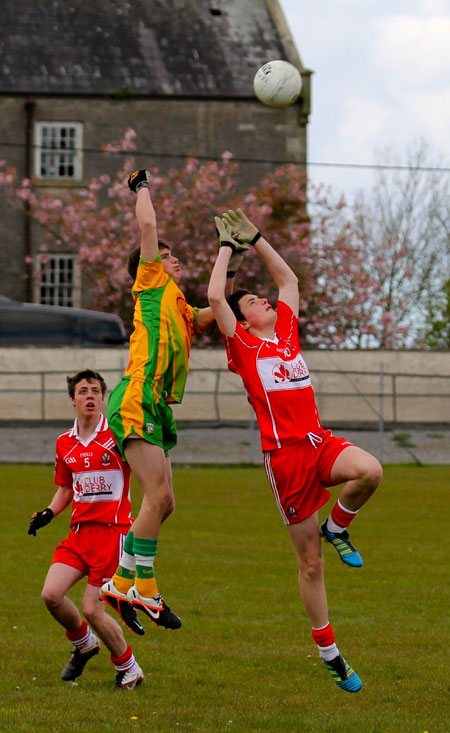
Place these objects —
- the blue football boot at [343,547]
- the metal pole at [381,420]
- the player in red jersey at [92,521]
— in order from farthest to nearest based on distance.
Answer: the metal pole at [381,420]
the player in red jersey at [92,521]
the blue football boot at [343,547]

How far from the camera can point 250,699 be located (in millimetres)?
7309

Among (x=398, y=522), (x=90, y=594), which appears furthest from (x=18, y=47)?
(x=90, y=594)

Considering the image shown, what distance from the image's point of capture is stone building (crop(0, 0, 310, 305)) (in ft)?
110

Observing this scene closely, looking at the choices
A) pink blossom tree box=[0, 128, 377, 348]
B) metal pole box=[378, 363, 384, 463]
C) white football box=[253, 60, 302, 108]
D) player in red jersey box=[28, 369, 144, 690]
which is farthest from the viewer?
pink blossom tree box=[0, 128, 377, 348]

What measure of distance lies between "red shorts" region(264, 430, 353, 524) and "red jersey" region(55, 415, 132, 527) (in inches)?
54.6

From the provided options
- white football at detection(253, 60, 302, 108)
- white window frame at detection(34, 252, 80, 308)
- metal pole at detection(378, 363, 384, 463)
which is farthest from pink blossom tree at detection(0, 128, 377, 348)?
white football at detection(253, 60, 302, 108)

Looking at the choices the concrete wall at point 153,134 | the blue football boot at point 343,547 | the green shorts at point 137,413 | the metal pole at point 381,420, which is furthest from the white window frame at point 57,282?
the blue football boot at point 343,547

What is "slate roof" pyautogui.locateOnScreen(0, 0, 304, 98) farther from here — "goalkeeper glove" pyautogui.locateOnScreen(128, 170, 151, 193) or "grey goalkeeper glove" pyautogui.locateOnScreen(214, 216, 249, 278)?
"grey goalkeeper glove" pyautogui.locateOnScreen(214, 216, 249, 278)

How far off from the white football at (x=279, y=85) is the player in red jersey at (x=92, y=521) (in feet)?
9.09

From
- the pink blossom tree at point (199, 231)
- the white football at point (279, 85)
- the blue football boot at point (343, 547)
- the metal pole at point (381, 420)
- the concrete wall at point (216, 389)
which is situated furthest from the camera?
the pink blossom tree at point (199, 231)

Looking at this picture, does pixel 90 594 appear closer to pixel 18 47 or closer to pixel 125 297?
pixel 125 297

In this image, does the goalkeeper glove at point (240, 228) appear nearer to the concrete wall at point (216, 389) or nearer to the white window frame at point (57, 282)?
the concrete wall at point (216, 389)

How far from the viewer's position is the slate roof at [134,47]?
33750 mm

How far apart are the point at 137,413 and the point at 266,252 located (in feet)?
4.91
